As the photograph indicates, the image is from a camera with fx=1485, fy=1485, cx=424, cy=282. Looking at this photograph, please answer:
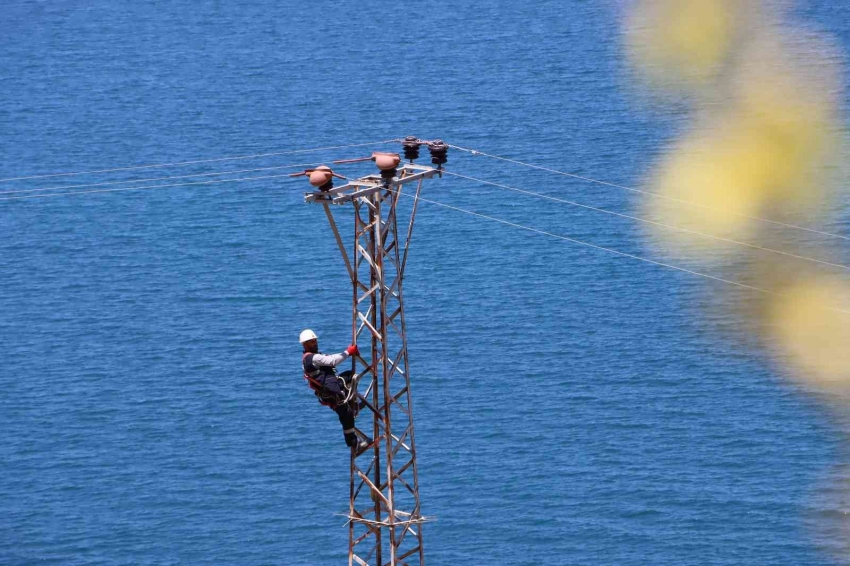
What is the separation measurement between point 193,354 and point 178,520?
8.72 meters

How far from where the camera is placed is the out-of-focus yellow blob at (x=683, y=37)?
69750mm

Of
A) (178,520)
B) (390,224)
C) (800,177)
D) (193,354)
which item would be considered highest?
(390,224)

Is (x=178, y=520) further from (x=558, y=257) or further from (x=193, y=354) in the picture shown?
(x=558, y=257)

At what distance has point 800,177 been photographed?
209 ft

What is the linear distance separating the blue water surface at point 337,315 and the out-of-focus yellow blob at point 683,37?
162 cm

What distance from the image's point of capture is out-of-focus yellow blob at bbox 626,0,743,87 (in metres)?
69.8

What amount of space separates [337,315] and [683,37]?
2690cm

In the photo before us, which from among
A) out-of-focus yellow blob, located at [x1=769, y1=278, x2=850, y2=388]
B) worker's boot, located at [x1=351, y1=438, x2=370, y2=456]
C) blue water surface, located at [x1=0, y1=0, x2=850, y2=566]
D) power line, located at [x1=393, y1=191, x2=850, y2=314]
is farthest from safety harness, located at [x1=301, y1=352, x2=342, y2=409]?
power line, located at [x1=393, y1=191, x2=850, y2=314]

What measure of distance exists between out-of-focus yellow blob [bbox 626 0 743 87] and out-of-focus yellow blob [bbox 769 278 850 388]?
12.6m

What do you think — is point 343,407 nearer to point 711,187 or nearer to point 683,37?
point 711,187

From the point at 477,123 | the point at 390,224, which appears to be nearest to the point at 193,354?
the point at 477,123

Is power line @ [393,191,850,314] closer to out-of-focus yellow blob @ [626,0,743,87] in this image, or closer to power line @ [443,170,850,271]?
power line @ [443,170,850,271]

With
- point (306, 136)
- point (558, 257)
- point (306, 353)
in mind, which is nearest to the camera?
point (306, 353)

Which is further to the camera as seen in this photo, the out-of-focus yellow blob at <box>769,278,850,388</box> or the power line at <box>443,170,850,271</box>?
the power line at <box>443,170,850,271</box>
